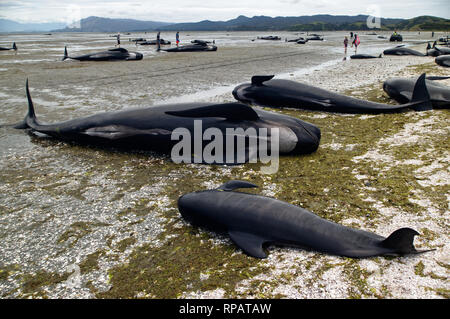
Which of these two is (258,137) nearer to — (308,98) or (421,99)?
(308,98)

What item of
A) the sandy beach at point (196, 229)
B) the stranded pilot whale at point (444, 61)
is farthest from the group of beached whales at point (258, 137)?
the stranded pilot whale at point (444, 61)

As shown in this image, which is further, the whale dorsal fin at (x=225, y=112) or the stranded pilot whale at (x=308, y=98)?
the stranded pilot whale at (x=308, y=98)

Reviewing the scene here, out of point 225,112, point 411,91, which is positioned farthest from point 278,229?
point 411,91

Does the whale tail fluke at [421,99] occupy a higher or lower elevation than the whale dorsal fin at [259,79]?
lower

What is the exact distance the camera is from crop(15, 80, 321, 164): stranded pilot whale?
15.9 ft

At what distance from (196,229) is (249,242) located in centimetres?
65

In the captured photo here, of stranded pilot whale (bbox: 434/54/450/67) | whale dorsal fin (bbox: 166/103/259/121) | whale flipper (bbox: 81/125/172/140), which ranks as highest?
stranded pilot whale (bbox: 434/54/450/67)

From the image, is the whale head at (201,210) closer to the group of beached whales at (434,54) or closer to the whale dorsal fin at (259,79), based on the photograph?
the whale dorsal fin at (259,79)

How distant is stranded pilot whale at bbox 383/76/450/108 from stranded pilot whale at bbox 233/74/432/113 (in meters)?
0.39

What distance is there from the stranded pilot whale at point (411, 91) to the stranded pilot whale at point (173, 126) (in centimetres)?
375

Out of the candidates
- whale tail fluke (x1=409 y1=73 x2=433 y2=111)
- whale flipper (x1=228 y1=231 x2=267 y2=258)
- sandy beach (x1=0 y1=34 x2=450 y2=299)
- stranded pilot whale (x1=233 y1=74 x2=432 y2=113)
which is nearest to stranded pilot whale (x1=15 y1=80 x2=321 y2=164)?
sandy beach (x1=0 y1=34 x2=450 y2=299)

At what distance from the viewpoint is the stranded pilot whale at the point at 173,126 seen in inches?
191

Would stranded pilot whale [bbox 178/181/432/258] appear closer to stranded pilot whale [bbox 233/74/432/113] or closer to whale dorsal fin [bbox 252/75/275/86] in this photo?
stranded pilot whale [bbox 233/74/432/113]

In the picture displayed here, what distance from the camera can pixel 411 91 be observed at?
26.0ft
